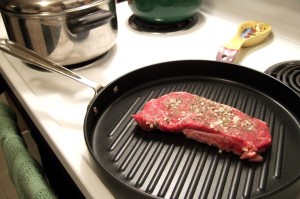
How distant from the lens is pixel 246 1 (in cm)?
94

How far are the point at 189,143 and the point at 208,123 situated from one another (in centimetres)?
5

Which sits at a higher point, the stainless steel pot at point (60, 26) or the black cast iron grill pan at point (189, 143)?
the stainless steel pot at point (60, 26)

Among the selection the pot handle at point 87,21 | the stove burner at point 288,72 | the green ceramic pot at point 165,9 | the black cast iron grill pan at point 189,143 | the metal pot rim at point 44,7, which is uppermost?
the metal pot rim at point 44,7

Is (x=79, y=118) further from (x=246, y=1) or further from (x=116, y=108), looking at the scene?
(x=246, y=1)

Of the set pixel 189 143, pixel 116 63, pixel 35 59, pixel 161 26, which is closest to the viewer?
pixel 189 143

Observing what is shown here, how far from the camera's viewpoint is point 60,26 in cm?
70

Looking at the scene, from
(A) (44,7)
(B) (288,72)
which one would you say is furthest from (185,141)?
(A) (44,7)

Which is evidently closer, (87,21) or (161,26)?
(87,21)

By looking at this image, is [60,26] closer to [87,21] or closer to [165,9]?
[87,21]

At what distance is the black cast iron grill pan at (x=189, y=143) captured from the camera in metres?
0.48

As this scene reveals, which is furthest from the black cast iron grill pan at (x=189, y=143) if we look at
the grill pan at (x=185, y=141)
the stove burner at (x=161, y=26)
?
the stove burner at (x=161, y=26)

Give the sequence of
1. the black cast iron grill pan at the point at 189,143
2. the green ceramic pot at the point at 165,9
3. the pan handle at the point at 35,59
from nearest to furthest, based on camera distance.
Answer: the black cast iron grill pan at the point at 189,143 < the pan handle at the point at 35,59 < the green ceramic pot at the point at 165,9

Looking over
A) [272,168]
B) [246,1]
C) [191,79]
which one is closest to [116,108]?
[191,79]

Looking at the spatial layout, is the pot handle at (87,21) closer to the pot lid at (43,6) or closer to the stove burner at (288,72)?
the pot lid at (43,6)
